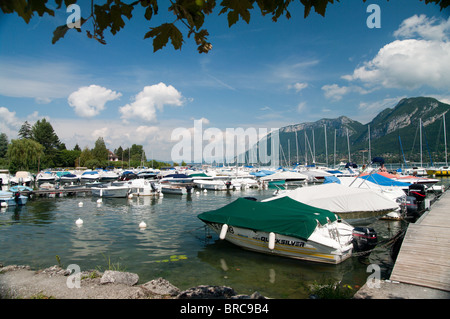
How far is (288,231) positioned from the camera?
1171 centimetres

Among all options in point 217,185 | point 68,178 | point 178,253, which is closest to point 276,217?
point 178,253

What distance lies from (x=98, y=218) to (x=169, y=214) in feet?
20.5

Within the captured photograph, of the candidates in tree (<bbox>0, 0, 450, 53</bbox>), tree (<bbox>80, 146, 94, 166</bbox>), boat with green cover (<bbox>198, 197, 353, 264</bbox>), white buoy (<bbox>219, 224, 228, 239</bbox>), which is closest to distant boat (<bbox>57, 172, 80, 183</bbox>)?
tree (<bbox>80, 146, 94, 166</bbox>)

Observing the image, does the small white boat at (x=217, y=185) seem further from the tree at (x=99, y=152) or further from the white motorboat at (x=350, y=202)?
the tree at (x=99, y=152)

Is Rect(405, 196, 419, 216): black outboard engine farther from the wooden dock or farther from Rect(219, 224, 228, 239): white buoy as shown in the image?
Result: Rect(219, 224, 228, 239): white buoy

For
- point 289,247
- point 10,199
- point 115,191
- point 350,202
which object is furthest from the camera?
point 115,191

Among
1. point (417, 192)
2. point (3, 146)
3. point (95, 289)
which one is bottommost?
point (95, 289)

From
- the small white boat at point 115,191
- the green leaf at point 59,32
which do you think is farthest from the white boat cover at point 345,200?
the small white boat at point 115,191

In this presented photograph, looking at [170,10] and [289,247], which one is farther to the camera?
[289,247]

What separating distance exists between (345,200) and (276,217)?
266 inches

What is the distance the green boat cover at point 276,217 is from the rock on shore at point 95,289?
5015 millimetres

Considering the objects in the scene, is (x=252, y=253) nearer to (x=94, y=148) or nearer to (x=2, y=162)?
(x=2, y=162)

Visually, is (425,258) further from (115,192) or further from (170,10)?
(115,192)

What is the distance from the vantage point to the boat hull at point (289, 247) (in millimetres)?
11359
